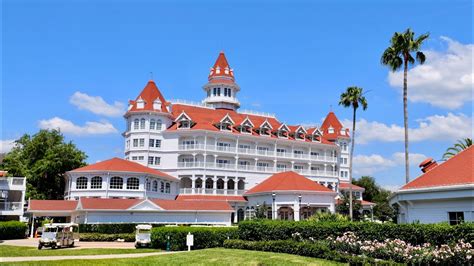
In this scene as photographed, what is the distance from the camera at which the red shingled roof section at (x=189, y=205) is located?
47.9 metres

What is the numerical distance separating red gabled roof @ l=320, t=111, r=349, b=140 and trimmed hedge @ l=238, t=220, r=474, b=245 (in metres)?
55.0

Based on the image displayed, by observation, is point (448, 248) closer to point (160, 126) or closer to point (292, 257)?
point (292, 257)

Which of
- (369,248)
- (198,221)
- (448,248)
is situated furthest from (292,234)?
(198,221)

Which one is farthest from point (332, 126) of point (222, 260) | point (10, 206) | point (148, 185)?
point (222, 260)

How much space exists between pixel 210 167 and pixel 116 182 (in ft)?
50.2

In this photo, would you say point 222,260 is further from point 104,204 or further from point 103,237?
point 104,204

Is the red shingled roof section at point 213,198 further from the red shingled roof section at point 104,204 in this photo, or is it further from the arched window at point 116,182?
the red shingled roof section at point 104,204

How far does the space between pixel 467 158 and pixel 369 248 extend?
7.21 metres

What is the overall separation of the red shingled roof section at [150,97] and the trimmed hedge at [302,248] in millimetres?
38939

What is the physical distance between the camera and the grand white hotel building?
4944 centimetres

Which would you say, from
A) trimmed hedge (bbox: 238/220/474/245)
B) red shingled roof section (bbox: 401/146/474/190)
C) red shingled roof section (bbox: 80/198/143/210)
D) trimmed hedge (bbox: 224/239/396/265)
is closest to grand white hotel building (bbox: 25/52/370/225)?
red shingled roof section (bbox: 80/198/143/210)

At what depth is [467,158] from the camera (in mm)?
22062

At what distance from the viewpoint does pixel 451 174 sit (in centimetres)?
2141

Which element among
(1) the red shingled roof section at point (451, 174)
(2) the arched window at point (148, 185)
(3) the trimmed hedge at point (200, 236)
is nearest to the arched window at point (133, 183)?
(2) the arched window at point (148, 185)
